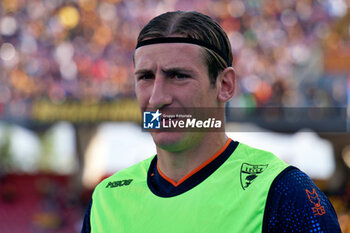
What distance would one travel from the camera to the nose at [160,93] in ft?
5.48

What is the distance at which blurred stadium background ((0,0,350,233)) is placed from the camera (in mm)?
9680

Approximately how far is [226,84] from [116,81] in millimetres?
9292

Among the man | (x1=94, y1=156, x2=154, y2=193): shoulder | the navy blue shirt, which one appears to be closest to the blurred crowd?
(x1=94, y1=156, x2=154, y2=193): shoulder

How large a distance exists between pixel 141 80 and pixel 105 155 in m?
11.3

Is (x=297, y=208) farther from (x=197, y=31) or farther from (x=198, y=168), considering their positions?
(x=197, y=31)

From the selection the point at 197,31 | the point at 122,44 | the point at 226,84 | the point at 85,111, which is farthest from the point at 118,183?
the point at 122,44

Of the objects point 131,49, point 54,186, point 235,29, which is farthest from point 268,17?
point 54,186

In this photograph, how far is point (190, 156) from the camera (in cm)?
182

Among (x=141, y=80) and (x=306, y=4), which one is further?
(x=306, y=4)

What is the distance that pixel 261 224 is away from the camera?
1502mm

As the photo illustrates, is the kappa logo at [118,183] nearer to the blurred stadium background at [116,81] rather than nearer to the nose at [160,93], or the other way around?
the nose at [160,93]

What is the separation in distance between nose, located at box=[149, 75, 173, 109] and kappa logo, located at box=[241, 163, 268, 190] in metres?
0.42

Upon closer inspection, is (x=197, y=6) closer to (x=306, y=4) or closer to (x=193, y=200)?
(x=306, y=4)

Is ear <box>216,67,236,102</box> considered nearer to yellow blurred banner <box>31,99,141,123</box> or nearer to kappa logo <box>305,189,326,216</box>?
kappa logo <box>305,189,326,216</box>
